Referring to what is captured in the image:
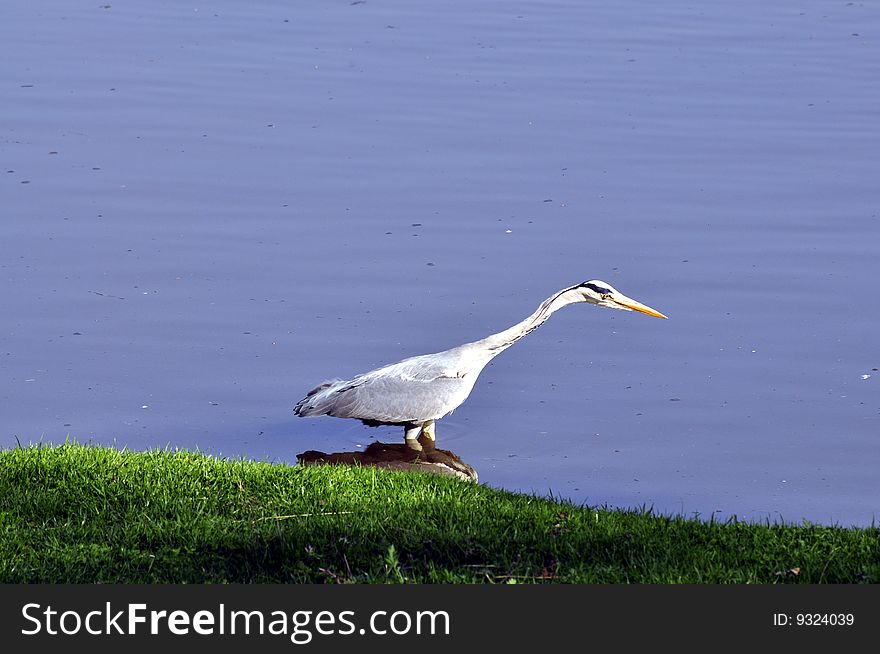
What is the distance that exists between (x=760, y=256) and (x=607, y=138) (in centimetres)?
300

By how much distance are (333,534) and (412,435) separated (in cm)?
282

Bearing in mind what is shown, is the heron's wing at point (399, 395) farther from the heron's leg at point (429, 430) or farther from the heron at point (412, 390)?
the heron's leg at point (429, 430)

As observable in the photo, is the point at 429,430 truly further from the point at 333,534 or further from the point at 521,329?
the point at 333,534

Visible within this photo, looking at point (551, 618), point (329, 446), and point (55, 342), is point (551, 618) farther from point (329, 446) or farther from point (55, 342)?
point (55, 342)

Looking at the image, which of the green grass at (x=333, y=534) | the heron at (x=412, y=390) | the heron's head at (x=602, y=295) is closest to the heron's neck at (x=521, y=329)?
the heron at (x=412, y=390)

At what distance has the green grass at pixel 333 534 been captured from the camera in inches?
219

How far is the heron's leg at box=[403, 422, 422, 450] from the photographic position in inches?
344

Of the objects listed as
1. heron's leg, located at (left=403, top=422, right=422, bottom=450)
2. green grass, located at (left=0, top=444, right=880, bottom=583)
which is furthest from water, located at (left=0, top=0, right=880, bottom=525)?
green grass, located at (left=0, top=444, right=880, bottom=583)

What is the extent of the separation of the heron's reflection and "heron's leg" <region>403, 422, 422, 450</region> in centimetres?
2

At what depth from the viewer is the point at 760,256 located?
449 inches

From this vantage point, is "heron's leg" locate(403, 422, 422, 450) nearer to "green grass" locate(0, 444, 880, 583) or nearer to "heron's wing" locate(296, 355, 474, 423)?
"heron's wing" locate(296, 355, 474, 423)

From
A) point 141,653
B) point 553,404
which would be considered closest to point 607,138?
point 553,404

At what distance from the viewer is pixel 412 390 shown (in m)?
8.56

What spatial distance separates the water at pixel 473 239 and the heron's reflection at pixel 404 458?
124 millimetres
